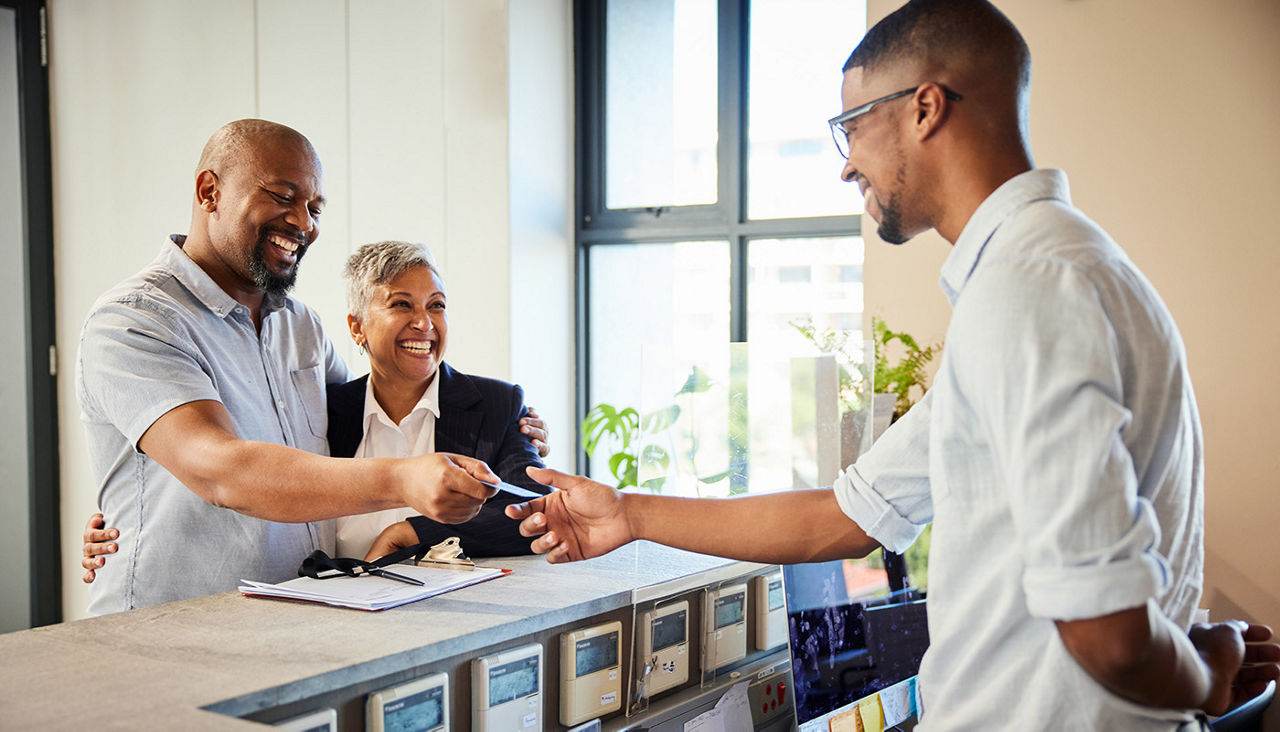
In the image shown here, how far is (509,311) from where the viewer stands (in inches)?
143

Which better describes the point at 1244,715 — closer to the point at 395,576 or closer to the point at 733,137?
the point at 395,576

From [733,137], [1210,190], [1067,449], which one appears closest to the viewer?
[1067,449]

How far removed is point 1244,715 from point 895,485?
1.43 meters

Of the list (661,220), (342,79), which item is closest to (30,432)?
(342,79)

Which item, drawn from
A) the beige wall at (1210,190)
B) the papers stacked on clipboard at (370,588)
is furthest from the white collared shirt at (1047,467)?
the beige wall at (1210,190)

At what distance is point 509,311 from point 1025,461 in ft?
9.37

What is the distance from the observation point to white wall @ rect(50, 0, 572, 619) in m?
3.66

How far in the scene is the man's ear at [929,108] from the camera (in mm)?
1161

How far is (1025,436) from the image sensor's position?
901 millimetres

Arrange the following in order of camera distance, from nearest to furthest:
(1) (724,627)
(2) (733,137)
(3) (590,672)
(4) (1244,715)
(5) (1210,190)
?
(3) (590,672) → (1) (724,627) → (4) (1244,715) → (5) (1210,190) → (2) (733,137)

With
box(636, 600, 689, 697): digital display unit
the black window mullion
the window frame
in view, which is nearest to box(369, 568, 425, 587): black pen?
box(636, 600, 689, 697): digital display unit

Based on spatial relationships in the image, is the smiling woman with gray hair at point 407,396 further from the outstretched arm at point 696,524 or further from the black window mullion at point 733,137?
the black window mullion at point 733,137

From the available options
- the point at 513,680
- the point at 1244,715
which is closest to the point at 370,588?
the point at 513,680

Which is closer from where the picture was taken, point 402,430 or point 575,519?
point 575,519
